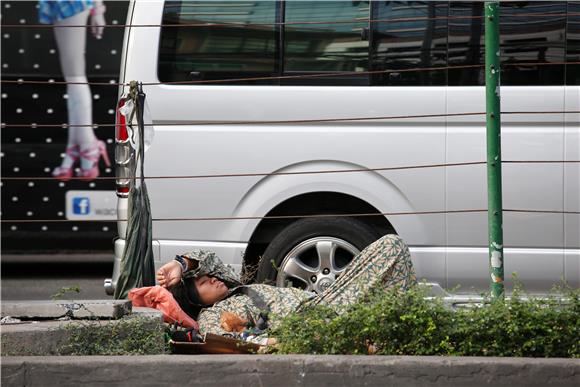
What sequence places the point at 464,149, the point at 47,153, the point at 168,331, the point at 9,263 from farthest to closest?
the point at 9,263, the point at 47,153, the point at 464,149, the point at 168,331

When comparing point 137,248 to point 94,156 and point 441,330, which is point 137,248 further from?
point 94,156

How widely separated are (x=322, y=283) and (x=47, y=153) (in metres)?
3.91

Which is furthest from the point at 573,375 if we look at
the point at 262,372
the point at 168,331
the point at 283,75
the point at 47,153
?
the point at 47,153

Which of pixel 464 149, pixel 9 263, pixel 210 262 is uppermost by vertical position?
pixel 464 149

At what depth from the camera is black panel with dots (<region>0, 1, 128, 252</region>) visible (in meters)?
9.35

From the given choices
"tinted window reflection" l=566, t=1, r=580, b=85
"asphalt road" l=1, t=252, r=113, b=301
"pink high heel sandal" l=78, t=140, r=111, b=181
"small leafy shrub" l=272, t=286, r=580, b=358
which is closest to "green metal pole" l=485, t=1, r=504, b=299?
"small leafy shrub" l=272, t=286, r=580, b=358

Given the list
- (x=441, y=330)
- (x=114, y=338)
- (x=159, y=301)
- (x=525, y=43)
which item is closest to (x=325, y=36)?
(x=525, y=43)

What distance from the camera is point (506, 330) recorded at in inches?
182

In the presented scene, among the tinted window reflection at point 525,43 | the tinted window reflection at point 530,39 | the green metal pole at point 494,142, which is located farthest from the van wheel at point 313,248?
the green metal pole at point 494,142

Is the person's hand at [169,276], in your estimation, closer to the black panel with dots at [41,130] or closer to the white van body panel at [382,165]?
the white van body panel at [382,165]

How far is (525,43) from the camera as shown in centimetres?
640

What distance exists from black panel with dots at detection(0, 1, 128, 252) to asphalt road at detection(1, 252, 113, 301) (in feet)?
1.16

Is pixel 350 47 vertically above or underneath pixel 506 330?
above

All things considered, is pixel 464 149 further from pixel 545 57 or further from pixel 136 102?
pixel 136 102
